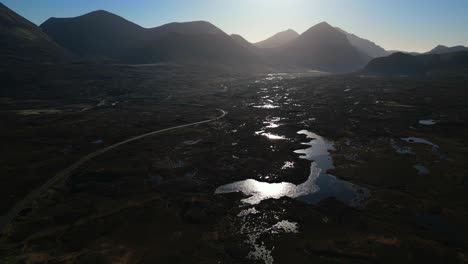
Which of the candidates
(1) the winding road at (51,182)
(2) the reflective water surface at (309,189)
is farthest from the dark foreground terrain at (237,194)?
(1) the winding road at (51,182)

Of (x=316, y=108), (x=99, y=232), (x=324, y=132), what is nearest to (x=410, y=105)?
(x=316, y=108)

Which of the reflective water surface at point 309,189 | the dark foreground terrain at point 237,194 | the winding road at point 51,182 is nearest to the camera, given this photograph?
the dark foreground terrain at point 237,194

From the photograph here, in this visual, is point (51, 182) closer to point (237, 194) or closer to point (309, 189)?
point (237, 194)

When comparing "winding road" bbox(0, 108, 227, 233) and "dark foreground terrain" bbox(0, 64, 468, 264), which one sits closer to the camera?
"dark foreground terrain" bbox(0, 64, 468, 264)

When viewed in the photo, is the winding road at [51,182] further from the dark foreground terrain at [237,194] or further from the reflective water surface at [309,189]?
the reflective water surface at [309,189]

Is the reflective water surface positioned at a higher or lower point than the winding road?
higher

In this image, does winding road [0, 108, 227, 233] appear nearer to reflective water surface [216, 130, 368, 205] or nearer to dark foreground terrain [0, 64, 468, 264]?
dark foreground terrain [0, 64, 468, 264]

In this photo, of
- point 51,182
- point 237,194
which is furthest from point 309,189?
point 51,182

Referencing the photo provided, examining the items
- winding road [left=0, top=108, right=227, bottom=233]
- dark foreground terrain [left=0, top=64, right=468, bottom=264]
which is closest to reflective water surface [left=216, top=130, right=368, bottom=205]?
dark foreground terrain [left=0, top=64, right=468, bottom=264]

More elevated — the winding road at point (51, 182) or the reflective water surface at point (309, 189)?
the reflective water surface at point (309, 189)
